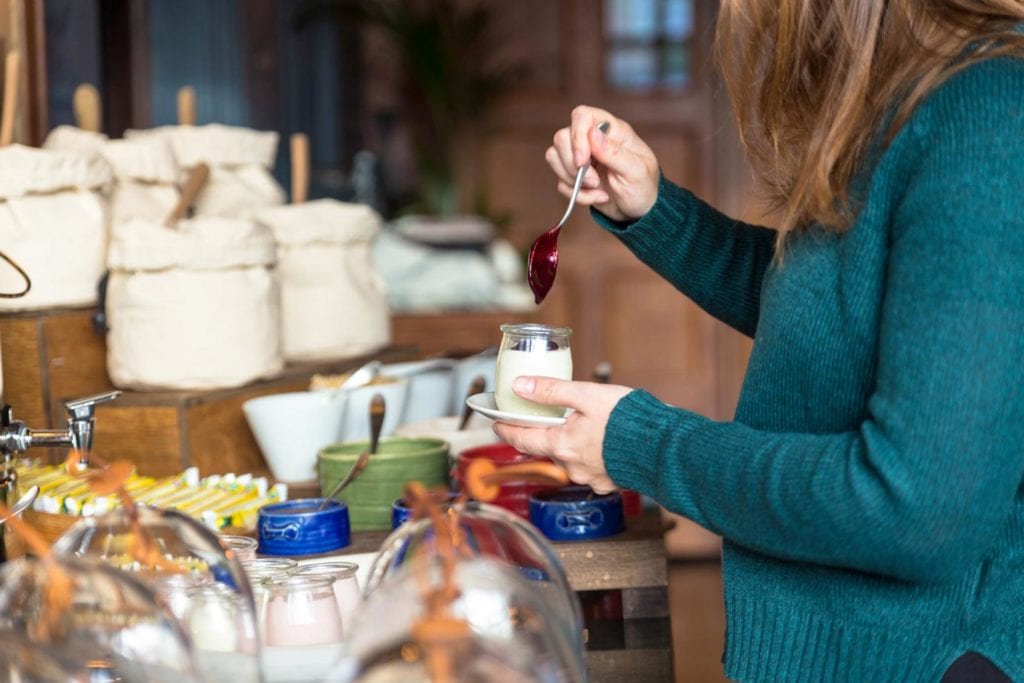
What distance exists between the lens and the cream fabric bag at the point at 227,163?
2430 mm

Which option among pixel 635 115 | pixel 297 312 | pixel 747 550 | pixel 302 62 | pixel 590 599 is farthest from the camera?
pixel 635 115

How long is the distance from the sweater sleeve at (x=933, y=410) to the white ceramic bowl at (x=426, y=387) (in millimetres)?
1292

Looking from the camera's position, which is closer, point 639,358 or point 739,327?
point 739,327

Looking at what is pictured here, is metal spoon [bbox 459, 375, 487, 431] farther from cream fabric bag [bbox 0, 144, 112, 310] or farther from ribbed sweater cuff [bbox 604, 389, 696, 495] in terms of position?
ribbed sweater cuff [bbox 604, 389, 696, 495]

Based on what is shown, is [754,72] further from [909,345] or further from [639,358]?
[639,358]

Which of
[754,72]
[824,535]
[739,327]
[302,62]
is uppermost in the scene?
[302,62]

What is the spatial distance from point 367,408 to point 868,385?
1117 mm

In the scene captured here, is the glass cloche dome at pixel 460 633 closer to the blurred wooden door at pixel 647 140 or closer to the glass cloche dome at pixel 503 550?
the glass cloche dome at pixel 503 550

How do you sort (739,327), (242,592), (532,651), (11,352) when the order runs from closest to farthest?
(532,651), (242,592), (739,327), (11,352)

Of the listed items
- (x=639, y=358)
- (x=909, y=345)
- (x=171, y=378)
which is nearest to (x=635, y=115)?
(x=639, y=358)

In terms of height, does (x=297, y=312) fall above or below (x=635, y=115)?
below

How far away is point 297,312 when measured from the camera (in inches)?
97.8

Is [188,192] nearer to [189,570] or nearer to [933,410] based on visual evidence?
[189,570]

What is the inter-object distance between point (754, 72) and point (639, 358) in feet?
14.5
